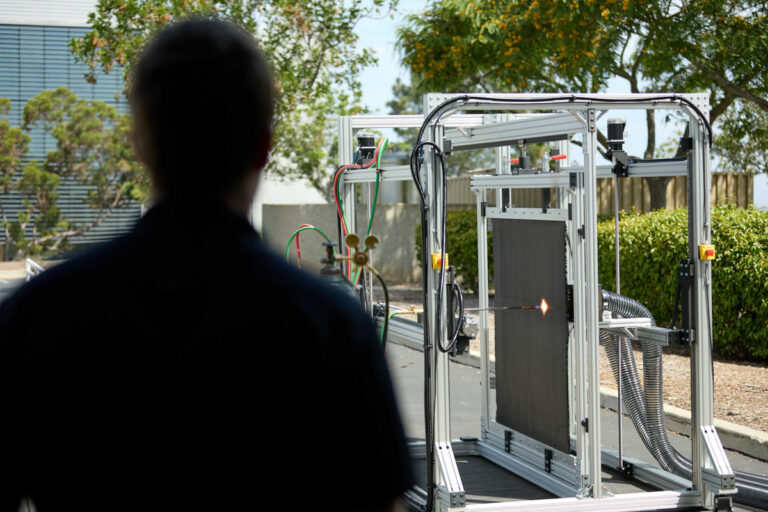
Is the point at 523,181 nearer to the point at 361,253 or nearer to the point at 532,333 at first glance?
the point at 532,333

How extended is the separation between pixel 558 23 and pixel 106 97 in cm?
1609

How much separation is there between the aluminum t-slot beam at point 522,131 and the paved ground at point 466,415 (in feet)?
4.89

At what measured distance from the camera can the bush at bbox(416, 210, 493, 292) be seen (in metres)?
16.2

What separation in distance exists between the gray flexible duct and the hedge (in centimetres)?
337

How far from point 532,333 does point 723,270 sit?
12.4ft

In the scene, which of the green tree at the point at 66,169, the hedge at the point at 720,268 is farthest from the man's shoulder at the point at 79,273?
the green tree at the point at 66,169

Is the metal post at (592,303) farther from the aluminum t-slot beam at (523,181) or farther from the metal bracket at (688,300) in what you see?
the metal bracket at (688,300)

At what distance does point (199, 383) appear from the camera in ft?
4.15

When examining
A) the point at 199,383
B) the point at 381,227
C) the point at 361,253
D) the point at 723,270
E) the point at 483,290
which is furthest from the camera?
the point at 381,227

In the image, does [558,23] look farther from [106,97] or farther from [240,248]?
[106,97]

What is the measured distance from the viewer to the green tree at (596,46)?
14.0 meters

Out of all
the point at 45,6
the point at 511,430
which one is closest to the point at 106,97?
the point at 45,6

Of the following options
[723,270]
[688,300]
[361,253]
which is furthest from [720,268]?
[361,253]

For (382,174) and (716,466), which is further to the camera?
(382,174)
